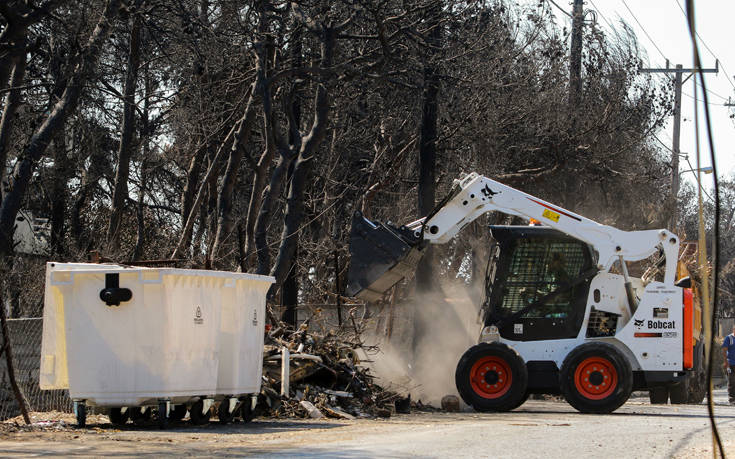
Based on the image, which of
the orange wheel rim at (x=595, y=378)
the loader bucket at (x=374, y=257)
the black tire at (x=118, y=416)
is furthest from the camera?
the loader bucket at (x=374, y=257)

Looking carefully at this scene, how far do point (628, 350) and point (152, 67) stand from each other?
11908 mm

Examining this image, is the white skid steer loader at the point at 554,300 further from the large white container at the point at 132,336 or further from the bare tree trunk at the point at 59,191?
the bare tree trunk at the point at 59,191

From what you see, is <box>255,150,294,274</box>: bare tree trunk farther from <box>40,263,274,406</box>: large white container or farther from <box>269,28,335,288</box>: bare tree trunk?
<box>40,263,274,406</box>: large white container

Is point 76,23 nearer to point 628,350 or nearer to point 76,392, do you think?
point 76,392

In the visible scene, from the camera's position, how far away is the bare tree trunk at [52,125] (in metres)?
13.7

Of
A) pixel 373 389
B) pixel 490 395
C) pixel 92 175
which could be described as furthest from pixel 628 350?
pixel 92 175

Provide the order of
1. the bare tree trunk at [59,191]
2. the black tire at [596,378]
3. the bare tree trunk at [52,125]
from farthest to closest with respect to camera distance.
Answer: the bare tree trunk at [59,191] → the black tire at [596,378] → the bare tree trunk at [52,125]

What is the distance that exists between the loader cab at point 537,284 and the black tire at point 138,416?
594cm

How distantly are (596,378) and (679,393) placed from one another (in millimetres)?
4475

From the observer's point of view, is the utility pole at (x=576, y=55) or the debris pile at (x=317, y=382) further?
the utility pole at (x=576, y=55)

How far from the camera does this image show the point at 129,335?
10344 millimetres

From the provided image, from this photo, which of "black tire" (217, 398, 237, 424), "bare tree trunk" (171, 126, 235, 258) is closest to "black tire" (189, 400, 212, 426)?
"black tire" (217, 398, 237, 424)

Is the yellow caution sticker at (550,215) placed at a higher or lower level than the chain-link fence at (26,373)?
higher

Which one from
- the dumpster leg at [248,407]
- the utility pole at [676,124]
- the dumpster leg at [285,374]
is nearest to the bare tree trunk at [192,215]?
the dumpster leg at [285,374]
